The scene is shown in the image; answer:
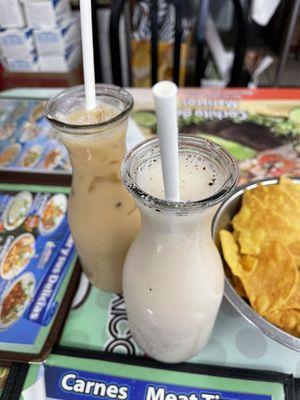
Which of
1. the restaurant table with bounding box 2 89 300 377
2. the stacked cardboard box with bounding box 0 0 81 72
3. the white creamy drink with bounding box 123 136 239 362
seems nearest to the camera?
the white creamy drink with bounding box 123 136 239 362

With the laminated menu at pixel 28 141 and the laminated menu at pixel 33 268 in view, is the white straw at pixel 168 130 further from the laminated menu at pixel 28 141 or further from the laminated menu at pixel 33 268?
the laminated menu at pixel 28 141

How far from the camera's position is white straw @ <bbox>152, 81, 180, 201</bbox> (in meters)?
0.28

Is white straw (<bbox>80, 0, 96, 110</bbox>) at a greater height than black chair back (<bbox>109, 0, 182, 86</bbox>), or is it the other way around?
white straw (<bbox>80, 0, 96, 110</bbox>)

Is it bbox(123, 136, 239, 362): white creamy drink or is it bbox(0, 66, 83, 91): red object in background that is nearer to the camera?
bbox(123, 136, 239, 362): white creamy drink

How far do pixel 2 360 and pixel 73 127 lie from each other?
0.34 m

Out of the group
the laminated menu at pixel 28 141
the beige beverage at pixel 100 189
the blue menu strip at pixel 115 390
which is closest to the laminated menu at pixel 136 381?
the blue menu strip at pixel 115 390

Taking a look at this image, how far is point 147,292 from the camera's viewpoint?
0.46 meters

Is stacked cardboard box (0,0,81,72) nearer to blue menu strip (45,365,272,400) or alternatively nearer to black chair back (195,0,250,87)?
black chair back (195,0,250,87)

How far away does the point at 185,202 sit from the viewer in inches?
14.4

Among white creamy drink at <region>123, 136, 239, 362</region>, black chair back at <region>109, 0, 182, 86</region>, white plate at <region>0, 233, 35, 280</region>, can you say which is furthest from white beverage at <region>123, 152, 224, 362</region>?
black chair back at <region>109, 0, 182, 86</region>

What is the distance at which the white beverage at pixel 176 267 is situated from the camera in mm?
419

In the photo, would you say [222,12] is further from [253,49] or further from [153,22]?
[153,22]

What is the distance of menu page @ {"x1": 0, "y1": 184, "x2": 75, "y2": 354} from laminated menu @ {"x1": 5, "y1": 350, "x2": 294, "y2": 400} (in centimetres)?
5

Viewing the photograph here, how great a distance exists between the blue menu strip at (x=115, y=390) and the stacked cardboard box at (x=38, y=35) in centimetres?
159
